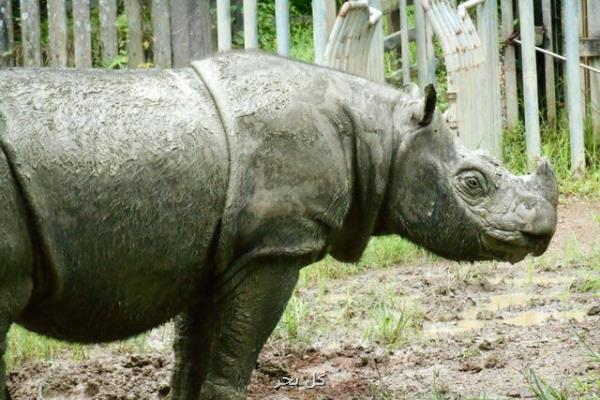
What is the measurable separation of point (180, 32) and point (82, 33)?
1.01 metres

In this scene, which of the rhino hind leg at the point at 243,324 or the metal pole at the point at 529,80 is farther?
the metal pole at the point at 529,80

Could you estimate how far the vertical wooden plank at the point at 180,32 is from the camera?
35.4 ft

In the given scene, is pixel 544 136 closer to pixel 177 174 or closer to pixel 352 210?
pixel 352 210

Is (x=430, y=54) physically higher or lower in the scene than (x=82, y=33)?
lower

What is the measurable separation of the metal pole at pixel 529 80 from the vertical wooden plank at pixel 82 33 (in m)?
3.73

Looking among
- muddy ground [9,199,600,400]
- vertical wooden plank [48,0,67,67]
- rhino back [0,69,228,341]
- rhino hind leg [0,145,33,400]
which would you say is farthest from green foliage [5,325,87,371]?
vertical wooden plank [48,0,67,67]

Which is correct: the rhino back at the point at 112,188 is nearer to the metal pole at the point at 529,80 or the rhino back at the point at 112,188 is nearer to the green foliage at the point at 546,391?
the green foliage at the point at 546,391

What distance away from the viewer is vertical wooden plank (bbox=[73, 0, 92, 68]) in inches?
446

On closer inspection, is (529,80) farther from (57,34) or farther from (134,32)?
(57,34)

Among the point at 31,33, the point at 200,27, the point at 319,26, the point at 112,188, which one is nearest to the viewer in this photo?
the point at 112,188

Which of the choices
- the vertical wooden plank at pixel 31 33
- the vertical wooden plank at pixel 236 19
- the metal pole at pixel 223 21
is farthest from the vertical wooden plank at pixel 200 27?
the vertical wooden plank at pixel 236 19

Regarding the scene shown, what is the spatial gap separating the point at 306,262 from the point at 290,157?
38cm

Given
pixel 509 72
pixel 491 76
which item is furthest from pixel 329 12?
pixel 509 72

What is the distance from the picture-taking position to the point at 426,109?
467 centimetres
